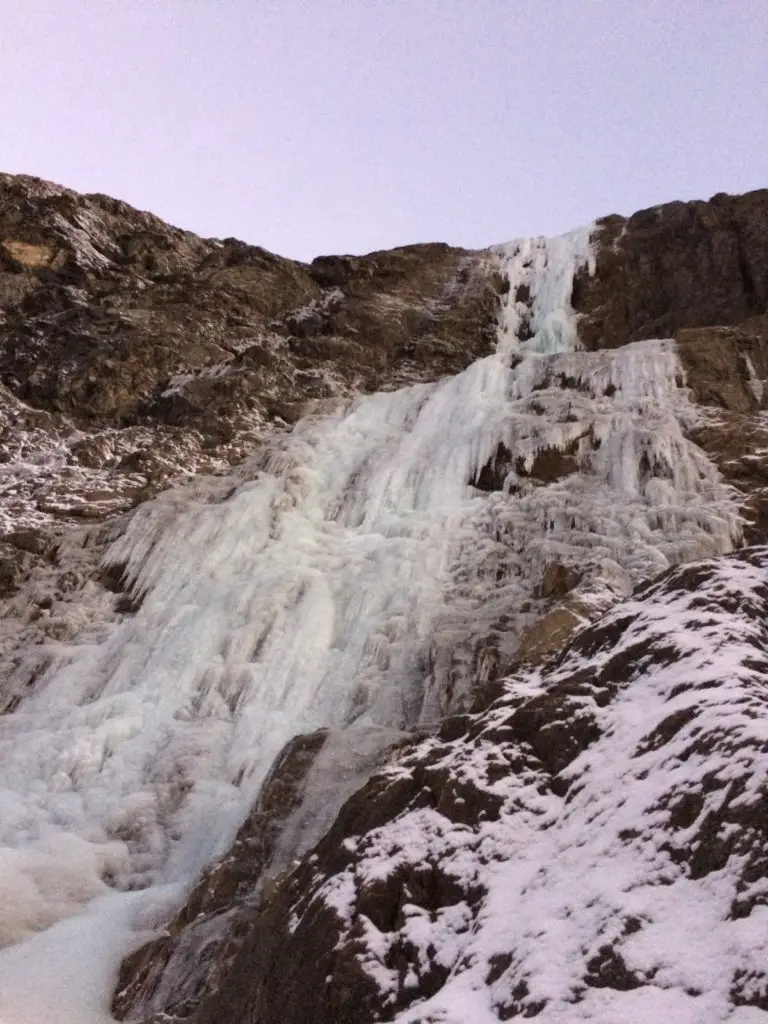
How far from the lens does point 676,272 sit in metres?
26.8

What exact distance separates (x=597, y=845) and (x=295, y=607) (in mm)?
8590

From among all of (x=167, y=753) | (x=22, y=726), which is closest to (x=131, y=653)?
(x=22, y=726)

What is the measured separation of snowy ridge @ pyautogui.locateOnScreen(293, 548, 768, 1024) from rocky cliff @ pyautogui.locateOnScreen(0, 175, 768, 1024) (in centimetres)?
2

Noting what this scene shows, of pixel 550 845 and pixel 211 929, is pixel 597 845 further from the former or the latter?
pixel 211 929

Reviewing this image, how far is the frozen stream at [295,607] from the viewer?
905 cm

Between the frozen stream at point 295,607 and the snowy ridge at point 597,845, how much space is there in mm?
3211

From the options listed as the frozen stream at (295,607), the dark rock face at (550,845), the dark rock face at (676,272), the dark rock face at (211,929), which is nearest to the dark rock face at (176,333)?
the frozen stream at (295,607)

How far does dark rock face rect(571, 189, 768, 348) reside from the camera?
25.1 m

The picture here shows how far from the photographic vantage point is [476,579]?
13.0 meters

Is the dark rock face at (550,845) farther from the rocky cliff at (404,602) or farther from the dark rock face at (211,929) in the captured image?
the dark rock face at (211,929)

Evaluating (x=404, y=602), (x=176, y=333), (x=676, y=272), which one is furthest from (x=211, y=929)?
(x=676, y=272)

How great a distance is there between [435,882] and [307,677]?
6.69 m

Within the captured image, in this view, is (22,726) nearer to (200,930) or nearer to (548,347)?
(200,930)

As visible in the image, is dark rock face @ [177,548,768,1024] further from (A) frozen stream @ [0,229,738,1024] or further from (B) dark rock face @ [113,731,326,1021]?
(A) frozen stream @ [0,229,738,1024]
